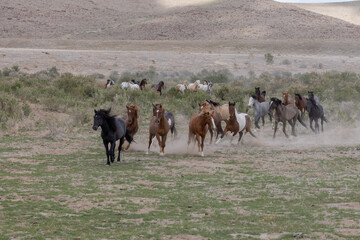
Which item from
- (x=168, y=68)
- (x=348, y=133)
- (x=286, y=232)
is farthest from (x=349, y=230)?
(x=168, y=68)

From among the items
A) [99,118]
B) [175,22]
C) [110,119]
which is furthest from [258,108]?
[175,22]

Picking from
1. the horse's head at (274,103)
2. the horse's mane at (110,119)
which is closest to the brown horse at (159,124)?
the horse's mane at (110,119)

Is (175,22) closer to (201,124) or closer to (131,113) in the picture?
(201,124)

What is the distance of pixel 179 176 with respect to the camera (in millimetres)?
13242

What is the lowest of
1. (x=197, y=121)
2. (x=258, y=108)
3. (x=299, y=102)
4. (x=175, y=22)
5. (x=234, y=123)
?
(x=234, y=123)

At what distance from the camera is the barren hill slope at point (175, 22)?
108m

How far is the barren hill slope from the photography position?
107750mm

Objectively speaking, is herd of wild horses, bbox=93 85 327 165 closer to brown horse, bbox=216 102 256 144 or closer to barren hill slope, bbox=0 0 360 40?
brown horse, bbox=216 102 256 144

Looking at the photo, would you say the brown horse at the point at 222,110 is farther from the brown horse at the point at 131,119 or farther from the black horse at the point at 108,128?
the black horse at the point at 108,128

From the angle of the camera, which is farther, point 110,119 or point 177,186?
point 110,119

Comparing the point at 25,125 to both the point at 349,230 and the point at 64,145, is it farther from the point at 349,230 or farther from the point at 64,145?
the point at 349,230

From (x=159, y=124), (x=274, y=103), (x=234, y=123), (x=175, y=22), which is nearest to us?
(x=159, y=124)

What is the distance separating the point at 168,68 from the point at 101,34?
2240 inches

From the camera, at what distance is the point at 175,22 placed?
379 ft
